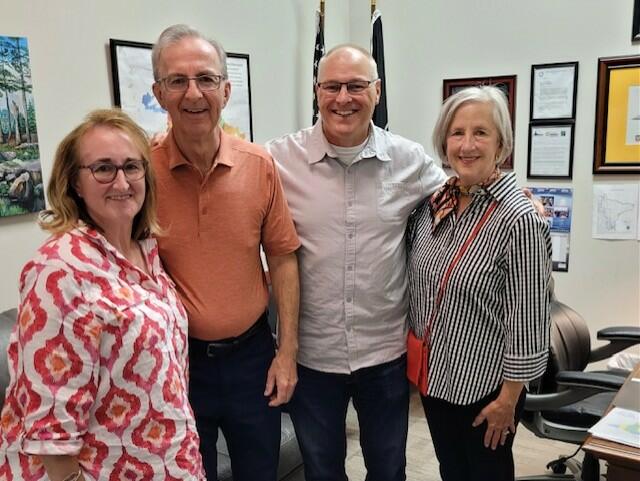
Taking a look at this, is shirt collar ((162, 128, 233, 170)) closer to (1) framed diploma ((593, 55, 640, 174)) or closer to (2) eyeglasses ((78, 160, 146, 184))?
(2) eyeglasses ((78, 160, 146, 184))

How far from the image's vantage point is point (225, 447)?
2.20m

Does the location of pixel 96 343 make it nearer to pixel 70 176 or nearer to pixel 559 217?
pixel 70 176

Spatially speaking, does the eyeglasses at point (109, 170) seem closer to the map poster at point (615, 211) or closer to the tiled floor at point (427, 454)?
the tiled floor at point (427, 454)

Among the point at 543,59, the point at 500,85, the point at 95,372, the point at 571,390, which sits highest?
the point at 543,59

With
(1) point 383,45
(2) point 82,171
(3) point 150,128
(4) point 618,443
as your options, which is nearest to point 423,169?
(4) point 618,443

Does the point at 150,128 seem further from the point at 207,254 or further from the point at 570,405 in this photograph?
the point at 570,405

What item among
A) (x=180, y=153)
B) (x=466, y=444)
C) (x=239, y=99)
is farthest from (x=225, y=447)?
(x=239, y=99)

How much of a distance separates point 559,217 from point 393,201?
194cm

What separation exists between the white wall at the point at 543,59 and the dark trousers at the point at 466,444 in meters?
1.94

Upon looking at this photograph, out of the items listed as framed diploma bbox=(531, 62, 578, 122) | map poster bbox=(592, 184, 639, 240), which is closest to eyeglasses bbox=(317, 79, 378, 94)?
framed diploma bbox=(531, 62, 578, 122)

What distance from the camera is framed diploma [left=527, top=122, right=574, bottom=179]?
322cm

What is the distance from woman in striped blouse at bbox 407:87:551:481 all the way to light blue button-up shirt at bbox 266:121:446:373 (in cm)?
9

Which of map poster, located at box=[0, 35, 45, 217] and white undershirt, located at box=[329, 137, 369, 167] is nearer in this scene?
white undershirt, located at box=[329, 137, 369, 167]

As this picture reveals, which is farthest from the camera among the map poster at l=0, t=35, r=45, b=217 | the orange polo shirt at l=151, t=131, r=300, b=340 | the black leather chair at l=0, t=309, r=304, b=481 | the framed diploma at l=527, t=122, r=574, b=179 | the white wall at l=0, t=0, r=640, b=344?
the framed diploma at l=527, t=122, r=574, b=179
